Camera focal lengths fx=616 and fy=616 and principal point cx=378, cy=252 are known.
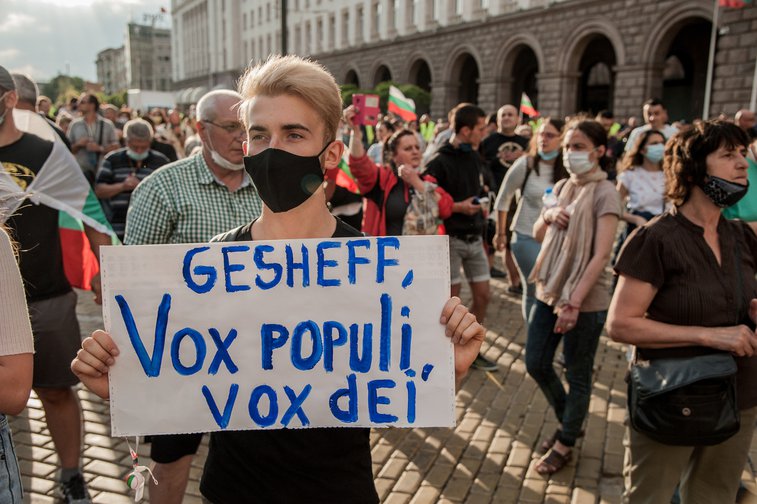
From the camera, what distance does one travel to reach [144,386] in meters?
1.69

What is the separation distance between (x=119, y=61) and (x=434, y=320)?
514 feet

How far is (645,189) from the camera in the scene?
20.3 ft

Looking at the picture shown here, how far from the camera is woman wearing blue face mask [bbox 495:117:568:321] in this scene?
15.7ft

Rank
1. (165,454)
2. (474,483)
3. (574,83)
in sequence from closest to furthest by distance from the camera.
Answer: (165,454), (474,483), (574,83)

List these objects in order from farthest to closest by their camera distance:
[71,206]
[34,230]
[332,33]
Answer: [332,33] < [71,206] < [34,230]

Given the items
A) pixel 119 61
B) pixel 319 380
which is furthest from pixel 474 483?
pixel 119 61

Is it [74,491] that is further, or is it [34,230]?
[74,491]

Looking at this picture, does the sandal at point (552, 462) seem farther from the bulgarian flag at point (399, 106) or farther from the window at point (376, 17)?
A: the window at point (376, 17)

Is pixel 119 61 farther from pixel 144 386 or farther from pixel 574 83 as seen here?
pixel 144 386

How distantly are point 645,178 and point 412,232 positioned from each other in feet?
9.35

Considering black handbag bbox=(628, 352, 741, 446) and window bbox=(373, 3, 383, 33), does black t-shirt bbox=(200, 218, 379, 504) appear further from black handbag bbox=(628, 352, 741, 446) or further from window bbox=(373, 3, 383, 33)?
window bbox=(373, 3, 383, 33)

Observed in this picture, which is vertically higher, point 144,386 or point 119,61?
point 119,61

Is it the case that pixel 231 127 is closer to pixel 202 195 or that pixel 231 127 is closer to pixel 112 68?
pixel 202 195

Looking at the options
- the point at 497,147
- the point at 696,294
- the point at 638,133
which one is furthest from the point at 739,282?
the point at 497,147
